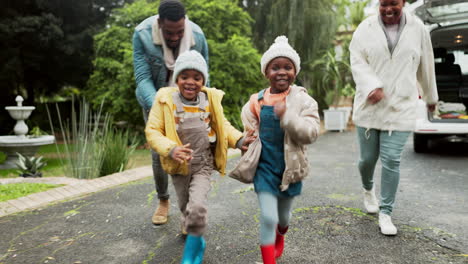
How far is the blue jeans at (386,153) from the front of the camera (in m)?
2.99

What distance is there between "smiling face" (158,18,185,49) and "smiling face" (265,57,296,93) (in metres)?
0.88

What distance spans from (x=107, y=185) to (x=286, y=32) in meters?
12.5

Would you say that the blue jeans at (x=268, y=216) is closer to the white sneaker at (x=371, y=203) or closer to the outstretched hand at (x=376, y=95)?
the outstretched hand at (x=376, y=95)

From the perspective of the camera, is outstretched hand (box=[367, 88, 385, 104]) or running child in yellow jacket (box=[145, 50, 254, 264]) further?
outstretched hand (box=[367, 88, 385, 104])

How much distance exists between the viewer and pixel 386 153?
9.88 feet

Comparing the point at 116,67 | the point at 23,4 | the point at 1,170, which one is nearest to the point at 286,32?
the point at 116,67

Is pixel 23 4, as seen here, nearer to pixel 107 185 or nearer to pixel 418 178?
pixel 107 185

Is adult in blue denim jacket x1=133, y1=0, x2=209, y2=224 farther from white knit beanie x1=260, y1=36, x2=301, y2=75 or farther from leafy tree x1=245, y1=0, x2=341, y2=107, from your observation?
leafy tree x1=245, y1=0, x2=341, y2=107

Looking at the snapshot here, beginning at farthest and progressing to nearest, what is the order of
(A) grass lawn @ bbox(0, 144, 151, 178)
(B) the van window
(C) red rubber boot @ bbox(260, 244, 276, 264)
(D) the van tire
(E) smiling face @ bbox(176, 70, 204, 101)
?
(A) grass lawn @ bbox(0, 144, 151, 178) < (B) the van window < (D) the van tire < (E) smiling face @ bbox(176, 70, 204, 101) < (C) red rubber boot @ bbox(260, 244, 276, 264)

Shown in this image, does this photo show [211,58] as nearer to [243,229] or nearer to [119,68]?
[119,68]

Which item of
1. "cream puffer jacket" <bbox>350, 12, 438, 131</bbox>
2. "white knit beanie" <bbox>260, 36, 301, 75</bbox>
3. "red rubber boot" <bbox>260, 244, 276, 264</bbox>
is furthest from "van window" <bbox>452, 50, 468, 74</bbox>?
"red rubber boot" <bbox>260, 244, 276, 264</bbox>

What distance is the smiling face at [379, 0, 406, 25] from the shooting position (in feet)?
9.68

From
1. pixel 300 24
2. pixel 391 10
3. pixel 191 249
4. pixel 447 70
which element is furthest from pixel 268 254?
pixel 300 24

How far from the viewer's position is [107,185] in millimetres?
4887
